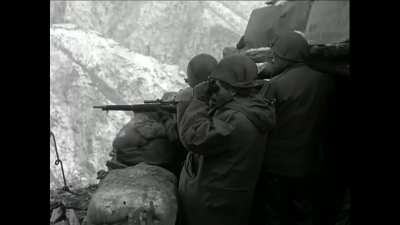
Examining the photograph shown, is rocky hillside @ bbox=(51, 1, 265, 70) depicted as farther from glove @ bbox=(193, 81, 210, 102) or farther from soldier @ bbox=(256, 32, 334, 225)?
glove @ bbox=(193, 81, 210, 102)

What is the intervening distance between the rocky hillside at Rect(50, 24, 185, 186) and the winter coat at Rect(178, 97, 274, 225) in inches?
1075

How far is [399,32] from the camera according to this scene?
1.08 m

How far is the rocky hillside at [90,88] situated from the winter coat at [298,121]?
89.3ft

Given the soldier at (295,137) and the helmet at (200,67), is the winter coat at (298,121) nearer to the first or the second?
the soldier at (295,137)

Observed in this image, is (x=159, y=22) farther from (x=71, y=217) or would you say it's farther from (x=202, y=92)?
(x=202, y=92)

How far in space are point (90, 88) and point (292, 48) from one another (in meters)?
33.9

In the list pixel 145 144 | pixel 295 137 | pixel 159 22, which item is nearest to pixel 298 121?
pixel 295 137

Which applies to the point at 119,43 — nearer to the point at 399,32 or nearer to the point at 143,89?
the point at 143,89

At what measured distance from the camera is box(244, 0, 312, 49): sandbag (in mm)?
5199

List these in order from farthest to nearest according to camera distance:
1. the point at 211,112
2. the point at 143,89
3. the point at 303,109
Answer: the point at 143,89
the point at 303,109
the point at 211,112

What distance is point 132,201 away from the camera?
2.84 meters

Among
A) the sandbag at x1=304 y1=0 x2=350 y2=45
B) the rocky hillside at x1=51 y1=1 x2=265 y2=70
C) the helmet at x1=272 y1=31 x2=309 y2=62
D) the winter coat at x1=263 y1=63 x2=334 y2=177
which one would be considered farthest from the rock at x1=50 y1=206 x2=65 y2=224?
the rocky hillside at x1=51 y1=1 x2=265 y2=70

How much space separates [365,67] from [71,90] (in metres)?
35.6
